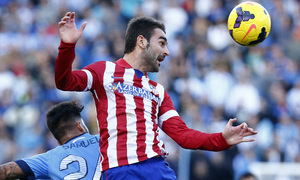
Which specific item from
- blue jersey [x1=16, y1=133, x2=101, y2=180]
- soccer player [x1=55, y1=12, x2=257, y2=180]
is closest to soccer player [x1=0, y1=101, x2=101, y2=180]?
blue jersey [x1=16, y1=133, x2=101, y2=180]

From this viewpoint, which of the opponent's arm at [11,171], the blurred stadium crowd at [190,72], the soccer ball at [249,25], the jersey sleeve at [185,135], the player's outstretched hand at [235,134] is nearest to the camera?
the player's outstretched hand at [235,134]

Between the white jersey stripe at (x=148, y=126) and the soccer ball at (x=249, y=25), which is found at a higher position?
the soccer ball at (x=249, y=25)

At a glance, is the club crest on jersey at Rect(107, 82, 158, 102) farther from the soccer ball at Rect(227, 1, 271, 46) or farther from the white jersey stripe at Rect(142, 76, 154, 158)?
the soccer ball at Rect(227, 1, 271, 46)

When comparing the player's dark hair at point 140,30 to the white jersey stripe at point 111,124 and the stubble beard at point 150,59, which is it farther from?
the white jersey stripe at point 111,124

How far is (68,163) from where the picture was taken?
5.32 m

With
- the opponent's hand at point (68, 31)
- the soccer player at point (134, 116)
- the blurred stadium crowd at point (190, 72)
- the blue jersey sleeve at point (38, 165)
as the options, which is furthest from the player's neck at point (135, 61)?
the blurred stadium crowd at point (190, 72)

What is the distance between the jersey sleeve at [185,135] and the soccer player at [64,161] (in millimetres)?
816

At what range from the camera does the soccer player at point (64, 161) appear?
17.1ft

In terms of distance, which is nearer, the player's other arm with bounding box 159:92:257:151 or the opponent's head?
the player's other arm with bounding box 159:92:257:151

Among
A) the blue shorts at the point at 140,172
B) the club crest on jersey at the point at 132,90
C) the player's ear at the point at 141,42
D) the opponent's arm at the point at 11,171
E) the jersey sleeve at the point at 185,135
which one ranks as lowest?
the opponent's arm at the point at 11,171

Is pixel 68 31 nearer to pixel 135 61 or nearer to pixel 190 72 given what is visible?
pixel 135 61

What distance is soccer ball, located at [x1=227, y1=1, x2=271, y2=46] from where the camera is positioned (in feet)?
17.8

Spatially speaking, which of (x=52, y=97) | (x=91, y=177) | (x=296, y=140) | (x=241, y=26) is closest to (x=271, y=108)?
(x=296, y=140)

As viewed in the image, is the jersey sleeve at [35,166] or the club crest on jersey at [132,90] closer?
the club crest on jersey at [132,90]
